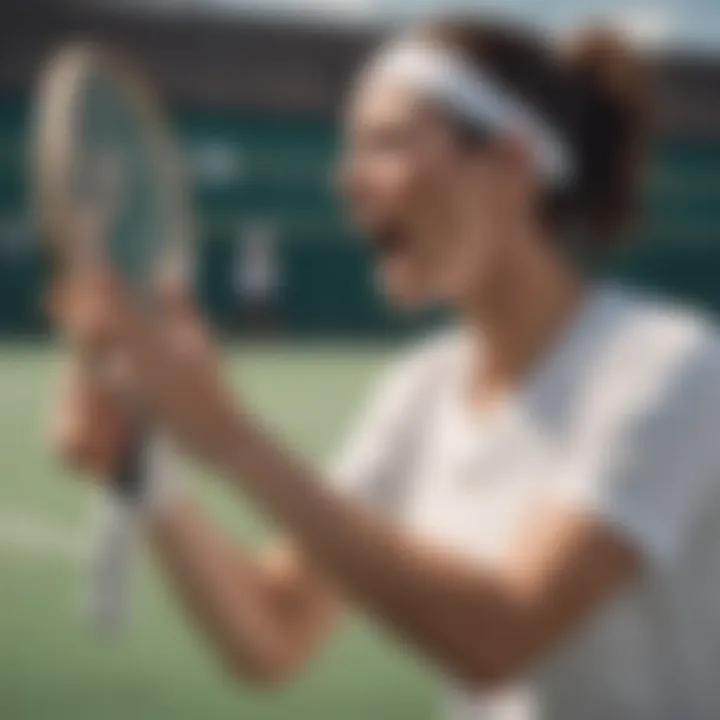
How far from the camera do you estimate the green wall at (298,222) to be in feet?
3.73

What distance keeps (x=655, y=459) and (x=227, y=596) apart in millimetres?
207

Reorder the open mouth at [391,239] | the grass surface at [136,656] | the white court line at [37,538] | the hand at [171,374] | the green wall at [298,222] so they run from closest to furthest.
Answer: the hand at [171,374], the open mouth at [391,239], the green wall at [298,222], the grass surface at [136,656], the white court line at [37,538]

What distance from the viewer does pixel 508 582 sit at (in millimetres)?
577

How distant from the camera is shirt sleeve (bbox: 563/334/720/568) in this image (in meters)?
0.58

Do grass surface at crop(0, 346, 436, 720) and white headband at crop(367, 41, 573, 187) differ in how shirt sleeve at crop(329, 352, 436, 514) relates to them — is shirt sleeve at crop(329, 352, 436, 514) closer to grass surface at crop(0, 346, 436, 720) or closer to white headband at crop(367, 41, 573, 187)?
white headband at crop(367, 41, 573, 187)

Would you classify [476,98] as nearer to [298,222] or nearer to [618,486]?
[618,486]

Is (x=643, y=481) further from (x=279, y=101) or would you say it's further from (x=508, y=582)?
(x=279, y=101)

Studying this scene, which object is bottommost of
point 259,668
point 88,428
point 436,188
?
point 259,668

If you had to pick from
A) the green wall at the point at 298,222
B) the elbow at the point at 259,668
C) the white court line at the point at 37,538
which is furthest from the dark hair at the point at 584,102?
the white court line at the point at 37,538

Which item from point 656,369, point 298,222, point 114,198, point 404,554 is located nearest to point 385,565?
point 404,554

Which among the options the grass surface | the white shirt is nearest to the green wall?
the grass surface

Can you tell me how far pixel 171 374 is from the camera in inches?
22.1

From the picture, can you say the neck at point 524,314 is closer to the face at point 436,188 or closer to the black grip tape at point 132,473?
the face at point 436,188

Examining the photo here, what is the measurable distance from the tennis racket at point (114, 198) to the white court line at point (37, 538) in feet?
3.27
